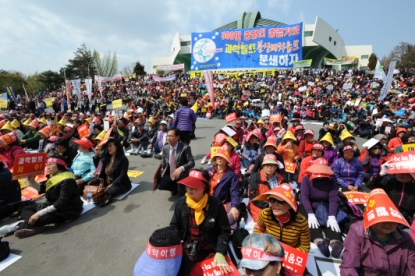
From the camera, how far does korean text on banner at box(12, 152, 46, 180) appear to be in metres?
3.86

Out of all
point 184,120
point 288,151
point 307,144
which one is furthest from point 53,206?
point 307,144

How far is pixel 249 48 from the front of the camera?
3672cm

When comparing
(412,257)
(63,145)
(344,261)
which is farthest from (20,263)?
(412,257)

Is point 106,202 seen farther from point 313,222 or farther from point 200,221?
point 313,222

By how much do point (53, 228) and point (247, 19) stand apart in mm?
55616

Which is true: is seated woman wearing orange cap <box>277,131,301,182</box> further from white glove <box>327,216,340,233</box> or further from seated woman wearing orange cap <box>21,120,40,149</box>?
seated woman wearing orange cap <box>21,120,40,149</box>

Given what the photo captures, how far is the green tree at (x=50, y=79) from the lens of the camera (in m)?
42.8

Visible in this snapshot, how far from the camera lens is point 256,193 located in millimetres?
3818

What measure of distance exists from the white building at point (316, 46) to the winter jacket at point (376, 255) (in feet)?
140

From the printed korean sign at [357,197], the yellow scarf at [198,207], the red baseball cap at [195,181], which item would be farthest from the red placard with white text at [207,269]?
the printed korean sign at [357,197]

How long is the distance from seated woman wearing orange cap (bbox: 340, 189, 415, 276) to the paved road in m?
2.47

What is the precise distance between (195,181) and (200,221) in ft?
→ 1.46

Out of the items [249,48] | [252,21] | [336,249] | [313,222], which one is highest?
[252,21]

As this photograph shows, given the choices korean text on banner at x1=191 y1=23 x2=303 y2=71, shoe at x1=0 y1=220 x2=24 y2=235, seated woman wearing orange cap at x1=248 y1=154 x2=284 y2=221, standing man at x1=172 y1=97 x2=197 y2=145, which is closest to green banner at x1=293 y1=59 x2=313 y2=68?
korean text on banner at x1=191 y1=23 x2=303 y2=71
